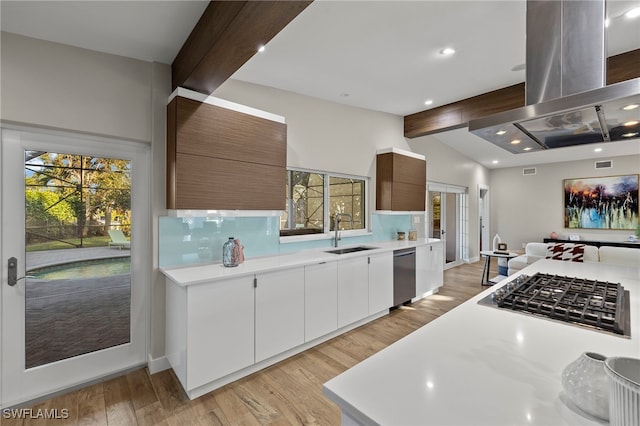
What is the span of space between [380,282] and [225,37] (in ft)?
9.96

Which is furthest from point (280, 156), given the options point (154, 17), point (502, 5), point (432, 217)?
point (432, 217)

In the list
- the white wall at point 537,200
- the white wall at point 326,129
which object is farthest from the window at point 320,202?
the white wall at point 537,200

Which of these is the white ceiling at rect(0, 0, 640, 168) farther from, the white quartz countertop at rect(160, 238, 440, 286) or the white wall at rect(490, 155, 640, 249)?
the white wall at rect(490, 155, 640, 249)

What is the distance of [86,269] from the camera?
2.34 metres

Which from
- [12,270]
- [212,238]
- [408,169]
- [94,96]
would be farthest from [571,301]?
[12,270]

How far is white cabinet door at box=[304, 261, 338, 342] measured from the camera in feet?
9.16

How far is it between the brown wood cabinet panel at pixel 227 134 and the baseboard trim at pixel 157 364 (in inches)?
71.0

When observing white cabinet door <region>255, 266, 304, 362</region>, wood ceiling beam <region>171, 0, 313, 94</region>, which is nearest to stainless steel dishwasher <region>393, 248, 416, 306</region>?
white cabinet door <region>255, 266, 304, 362</region>

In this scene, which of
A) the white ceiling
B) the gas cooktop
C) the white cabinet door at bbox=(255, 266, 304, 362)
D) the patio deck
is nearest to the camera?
the gas cooktop

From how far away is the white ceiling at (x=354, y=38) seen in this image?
1.91 m

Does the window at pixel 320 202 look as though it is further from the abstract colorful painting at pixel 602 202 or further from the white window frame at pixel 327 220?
the abstract colorful painting at pixel 602 202

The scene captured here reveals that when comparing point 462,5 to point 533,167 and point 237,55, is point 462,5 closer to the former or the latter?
point 237,55

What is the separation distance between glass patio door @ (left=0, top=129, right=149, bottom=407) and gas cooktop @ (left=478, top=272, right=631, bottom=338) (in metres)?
2.75

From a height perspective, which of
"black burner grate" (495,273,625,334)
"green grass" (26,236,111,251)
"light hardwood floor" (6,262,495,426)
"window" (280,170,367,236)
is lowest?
"light hardwood floor" (6,262,495,426)
